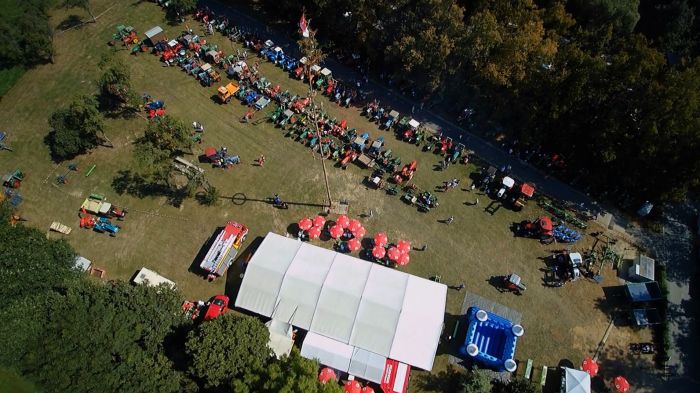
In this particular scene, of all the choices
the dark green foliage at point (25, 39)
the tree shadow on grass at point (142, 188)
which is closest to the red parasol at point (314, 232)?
the tree shadow on grass at point (142, 188)

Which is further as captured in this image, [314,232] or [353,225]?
[353,225]

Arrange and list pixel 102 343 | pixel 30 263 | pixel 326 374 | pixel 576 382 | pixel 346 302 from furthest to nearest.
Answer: pixel 346 302, pixel 30 263, pixel 326 374, pixel 576 382, pixel 102 343

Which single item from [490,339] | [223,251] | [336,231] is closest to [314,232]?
[336,231]

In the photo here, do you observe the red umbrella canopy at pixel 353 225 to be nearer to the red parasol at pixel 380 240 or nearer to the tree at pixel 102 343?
the red parasol at pixel 380 240

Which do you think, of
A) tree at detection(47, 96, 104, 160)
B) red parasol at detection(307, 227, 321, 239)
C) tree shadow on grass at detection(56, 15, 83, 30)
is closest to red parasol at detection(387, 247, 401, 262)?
red parasol at detection(307, 227, 321, 239)

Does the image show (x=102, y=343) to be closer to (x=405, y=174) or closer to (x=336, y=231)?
(x=336, y=231)

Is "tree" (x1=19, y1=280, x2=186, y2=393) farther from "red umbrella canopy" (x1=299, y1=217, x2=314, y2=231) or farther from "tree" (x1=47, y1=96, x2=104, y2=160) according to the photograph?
"tree" (x1=47, y1=96, x2=104, y2=160)
